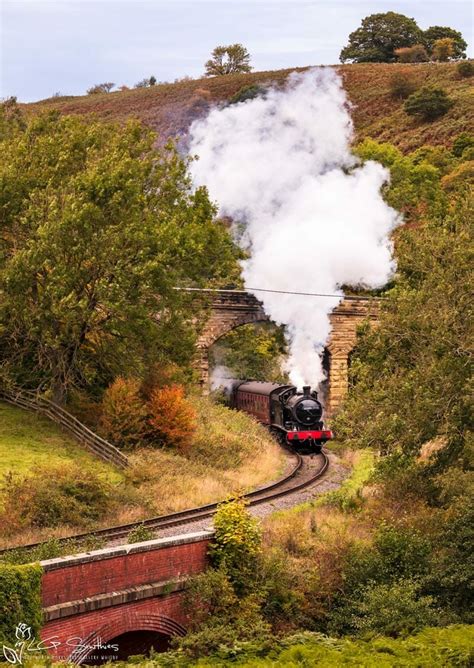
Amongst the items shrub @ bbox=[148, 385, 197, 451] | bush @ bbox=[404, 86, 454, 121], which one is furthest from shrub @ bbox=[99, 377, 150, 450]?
bush @ bbox=[404, 86, 454, 121]

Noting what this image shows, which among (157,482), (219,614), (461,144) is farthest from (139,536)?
(461,144)

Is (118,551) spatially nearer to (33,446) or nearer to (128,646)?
(128,646)

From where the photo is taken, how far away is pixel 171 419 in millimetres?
34188

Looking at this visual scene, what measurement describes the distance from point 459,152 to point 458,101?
37.8 feet

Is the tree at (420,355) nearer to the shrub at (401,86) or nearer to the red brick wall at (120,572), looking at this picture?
the red brick wall at (120,572)

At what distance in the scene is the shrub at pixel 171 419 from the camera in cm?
3403

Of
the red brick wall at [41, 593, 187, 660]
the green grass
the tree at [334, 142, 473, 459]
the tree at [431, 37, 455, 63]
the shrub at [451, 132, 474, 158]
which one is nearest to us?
the red brick wall at [41, 593, 187, 660]

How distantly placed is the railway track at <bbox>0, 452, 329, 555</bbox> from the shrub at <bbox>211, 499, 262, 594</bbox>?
205cm

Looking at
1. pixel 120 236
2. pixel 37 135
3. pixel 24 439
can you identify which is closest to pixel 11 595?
pixel 24 439

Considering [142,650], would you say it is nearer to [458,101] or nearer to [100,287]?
[100,287]

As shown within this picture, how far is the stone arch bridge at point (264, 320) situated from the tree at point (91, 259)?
236 inches

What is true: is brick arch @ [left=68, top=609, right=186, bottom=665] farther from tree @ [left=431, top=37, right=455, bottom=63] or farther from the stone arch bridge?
tree @ [left=431, top=37, right=455, bottom=63]

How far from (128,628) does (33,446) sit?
15.4 meters

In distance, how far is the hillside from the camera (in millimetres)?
85000
